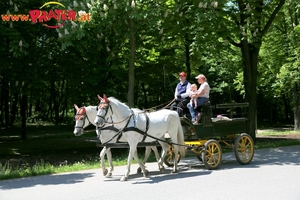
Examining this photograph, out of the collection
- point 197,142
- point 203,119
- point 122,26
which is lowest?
point 197,142

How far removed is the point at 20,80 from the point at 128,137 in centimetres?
947

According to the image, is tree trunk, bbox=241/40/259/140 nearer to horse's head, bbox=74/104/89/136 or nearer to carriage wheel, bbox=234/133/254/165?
carriage wheel, bbox=234/133/254/165

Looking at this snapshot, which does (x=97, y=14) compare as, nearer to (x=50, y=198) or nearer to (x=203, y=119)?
(x=203, y=119)

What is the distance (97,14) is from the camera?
14.0 meters

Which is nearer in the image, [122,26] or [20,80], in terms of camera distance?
[122,26]

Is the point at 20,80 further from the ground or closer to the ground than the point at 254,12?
closer to the ground

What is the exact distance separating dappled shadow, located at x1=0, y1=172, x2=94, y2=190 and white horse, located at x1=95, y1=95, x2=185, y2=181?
135 cm

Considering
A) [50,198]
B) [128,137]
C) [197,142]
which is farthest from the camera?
[197,142]

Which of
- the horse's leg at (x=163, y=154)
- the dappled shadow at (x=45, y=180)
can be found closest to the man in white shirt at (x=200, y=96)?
the horse's leg at (x=163, y=154)

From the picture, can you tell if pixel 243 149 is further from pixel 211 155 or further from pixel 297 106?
pixel 297 106

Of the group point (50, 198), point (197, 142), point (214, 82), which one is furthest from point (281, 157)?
point (214, 82)

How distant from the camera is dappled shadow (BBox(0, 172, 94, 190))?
9.02 meters

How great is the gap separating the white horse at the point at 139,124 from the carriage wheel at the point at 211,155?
663 mm

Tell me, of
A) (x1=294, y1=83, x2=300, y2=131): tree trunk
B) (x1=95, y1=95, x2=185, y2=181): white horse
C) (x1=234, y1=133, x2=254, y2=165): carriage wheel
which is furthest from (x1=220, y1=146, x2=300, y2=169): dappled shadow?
(x1=294, y1=83, x2=300, y2=131): tree trunk
